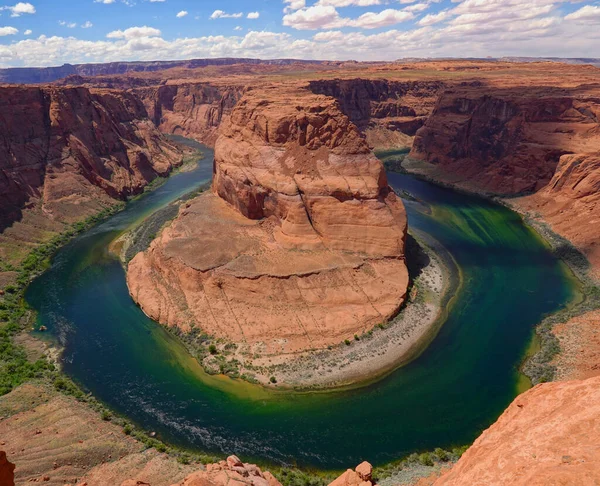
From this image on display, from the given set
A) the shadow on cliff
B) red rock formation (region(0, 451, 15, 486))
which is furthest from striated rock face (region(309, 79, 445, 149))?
red rock formation (region(0, 451, 15, 486))

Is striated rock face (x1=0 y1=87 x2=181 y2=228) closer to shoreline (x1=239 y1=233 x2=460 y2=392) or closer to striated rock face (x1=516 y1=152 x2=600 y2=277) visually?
shoreline (x1=239 y1=233 x2=460 y2=392)

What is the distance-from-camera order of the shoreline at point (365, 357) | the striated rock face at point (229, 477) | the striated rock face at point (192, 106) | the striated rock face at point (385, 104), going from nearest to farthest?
the striated rock face at point (229, 477), the shoreline at point (365, 357), the striated rock face at point (385, 104), the striated rock face at point (192, 106)

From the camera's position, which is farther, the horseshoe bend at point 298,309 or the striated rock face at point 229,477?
the horseshoe bend at point 298,309

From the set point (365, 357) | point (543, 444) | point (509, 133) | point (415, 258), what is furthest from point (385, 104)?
point (543, 444)

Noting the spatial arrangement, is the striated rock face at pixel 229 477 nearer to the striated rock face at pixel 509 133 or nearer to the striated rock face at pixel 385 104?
the striated rock face at pixel 509 133

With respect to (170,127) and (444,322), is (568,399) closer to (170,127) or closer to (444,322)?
(444,322)

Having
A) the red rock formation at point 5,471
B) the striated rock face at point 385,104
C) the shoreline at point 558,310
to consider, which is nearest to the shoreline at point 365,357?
the shoreline at point 558,310
